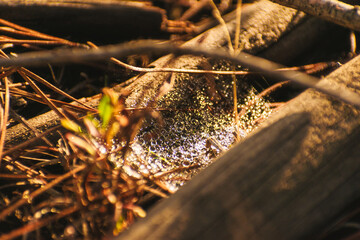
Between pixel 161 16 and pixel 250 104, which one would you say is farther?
pixel 161 16

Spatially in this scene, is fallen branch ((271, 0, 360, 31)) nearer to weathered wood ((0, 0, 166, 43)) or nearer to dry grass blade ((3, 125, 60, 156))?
weathered wood ((0, 0, 166, 43))

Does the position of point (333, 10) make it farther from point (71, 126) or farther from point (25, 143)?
point (25, 143)

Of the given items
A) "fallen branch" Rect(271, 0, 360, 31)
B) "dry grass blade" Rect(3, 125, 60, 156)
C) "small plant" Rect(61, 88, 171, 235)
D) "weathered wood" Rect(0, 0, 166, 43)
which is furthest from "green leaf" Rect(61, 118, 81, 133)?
"fallen branch" Rect(271, 0, 360, 31)

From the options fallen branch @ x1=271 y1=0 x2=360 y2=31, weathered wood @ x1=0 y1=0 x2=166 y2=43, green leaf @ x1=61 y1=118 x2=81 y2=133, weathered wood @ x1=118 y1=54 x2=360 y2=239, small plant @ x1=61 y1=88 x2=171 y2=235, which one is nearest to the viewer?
weathered wood @ x1=118 y1=54 x2=360 y2=239

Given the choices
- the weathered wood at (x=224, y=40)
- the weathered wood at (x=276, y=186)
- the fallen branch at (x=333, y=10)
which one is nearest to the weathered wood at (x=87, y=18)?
the weathered wood at (x=224, y=40)

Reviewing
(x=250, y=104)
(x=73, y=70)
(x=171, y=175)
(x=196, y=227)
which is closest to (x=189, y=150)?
(x=171, y=175)

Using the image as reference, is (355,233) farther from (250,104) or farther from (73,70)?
(73,70)

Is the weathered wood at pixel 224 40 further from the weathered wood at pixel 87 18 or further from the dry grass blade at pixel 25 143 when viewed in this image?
the weathered wood at pixel 87 18

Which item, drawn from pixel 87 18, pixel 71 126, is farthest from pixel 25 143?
pixel 87 18

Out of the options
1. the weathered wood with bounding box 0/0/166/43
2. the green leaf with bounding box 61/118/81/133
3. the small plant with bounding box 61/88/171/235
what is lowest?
the small plant with bounding box 61/88/171/235
